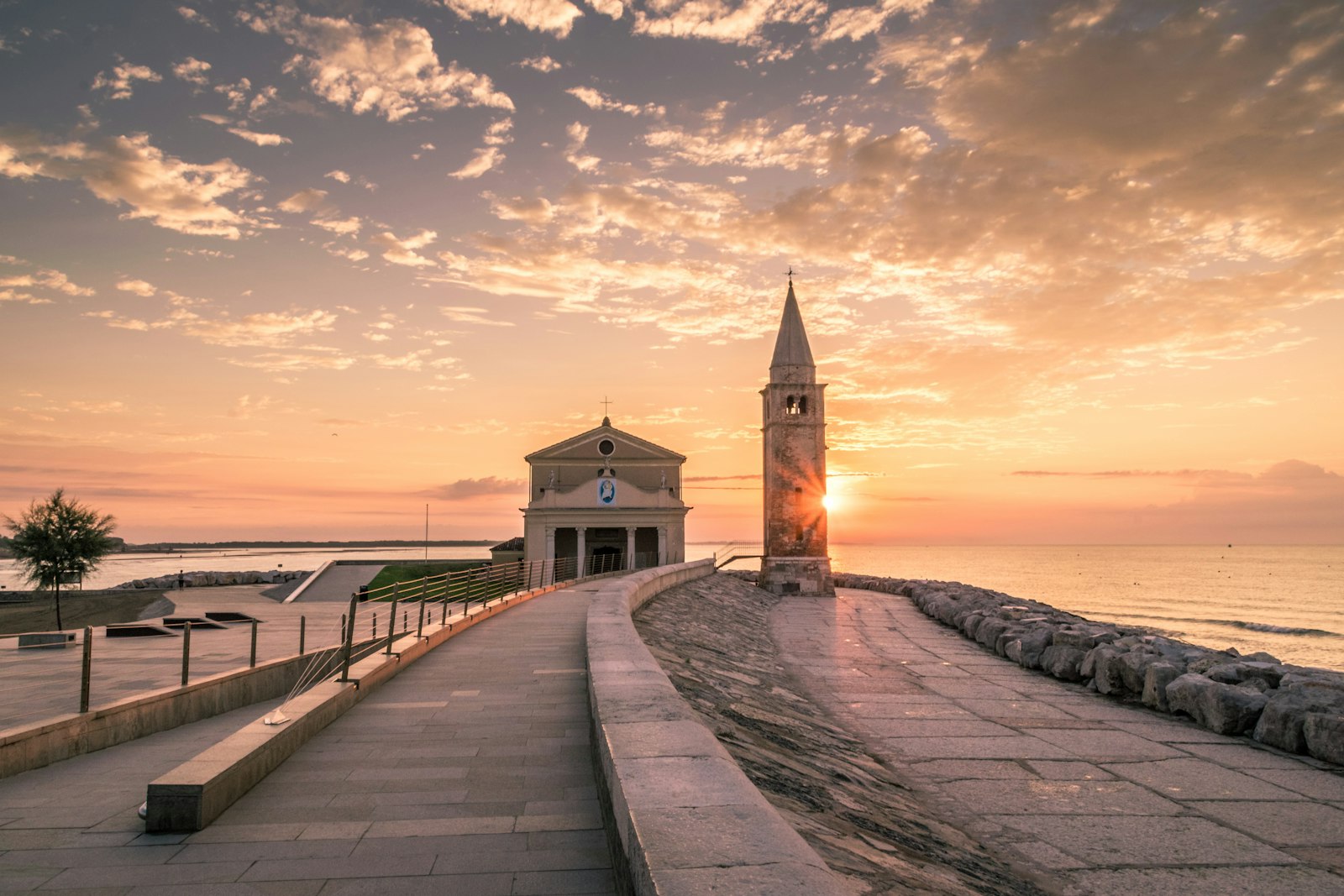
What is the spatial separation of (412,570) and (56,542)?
15445mm

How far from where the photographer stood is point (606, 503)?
40812 mm

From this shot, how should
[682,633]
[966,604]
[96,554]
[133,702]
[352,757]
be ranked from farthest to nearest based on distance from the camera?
[96,554], [966,604], [682,633], [133,702], [352,757]

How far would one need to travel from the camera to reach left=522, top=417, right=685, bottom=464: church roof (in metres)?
42.6

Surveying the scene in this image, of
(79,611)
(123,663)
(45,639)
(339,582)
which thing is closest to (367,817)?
(123,663)

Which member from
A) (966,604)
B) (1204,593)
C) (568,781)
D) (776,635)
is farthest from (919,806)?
(1204,593)

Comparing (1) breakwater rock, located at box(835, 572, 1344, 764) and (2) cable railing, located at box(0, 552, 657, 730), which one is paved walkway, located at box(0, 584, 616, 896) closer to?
(2) cable railing, located at box(0, 552, 657, 730)

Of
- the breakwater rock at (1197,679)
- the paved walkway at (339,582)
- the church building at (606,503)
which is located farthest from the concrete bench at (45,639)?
the church building at (606,503)

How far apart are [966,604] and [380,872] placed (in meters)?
26.6

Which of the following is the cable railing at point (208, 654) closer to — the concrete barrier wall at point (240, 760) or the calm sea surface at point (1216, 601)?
the concrete barrier wall at point (240, 760)

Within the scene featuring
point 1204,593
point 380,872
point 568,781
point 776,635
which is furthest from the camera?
point 1204,593

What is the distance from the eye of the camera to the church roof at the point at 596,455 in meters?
42.6

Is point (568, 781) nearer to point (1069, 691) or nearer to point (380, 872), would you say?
point (380, 872)

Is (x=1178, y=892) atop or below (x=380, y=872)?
below

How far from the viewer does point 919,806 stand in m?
7.24
